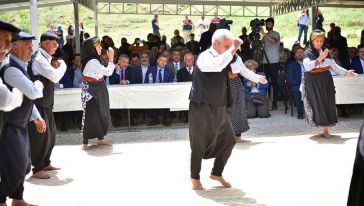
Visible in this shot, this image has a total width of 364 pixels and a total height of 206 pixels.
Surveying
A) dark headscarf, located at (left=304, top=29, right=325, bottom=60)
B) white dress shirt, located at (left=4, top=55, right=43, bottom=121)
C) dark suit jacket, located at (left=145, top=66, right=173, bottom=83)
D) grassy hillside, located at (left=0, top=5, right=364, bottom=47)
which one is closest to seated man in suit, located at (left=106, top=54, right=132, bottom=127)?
dark suit jacket, located at (left=145, top=66, right=173, bottom=83)

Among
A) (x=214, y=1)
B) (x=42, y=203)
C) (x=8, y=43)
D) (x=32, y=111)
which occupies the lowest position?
(x=42, y=203)

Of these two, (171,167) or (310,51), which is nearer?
(171,167)

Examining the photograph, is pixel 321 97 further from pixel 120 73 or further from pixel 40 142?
pixel 40 142

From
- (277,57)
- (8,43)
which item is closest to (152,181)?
(8,43)

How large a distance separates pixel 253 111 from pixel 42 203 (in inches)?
251

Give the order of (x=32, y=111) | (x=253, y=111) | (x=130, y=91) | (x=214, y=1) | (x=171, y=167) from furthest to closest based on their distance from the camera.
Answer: (x=214, y=1), (x=253, y=111), (x=130, y=91), (x=171, y=167), (x=32, y=111)

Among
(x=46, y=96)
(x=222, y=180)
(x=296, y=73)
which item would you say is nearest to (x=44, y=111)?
(x=46, y=96)

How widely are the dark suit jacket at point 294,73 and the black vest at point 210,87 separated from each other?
5923mm

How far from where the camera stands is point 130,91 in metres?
10.2

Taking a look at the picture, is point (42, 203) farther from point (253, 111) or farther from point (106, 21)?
point (106, 21)

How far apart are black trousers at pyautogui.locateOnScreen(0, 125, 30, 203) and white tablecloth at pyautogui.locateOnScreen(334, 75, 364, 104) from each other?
23.7 feet

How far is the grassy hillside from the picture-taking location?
31289mm

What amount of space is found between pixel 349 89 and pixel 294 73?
115 cm

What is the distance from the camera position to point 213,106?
19.0 feet
